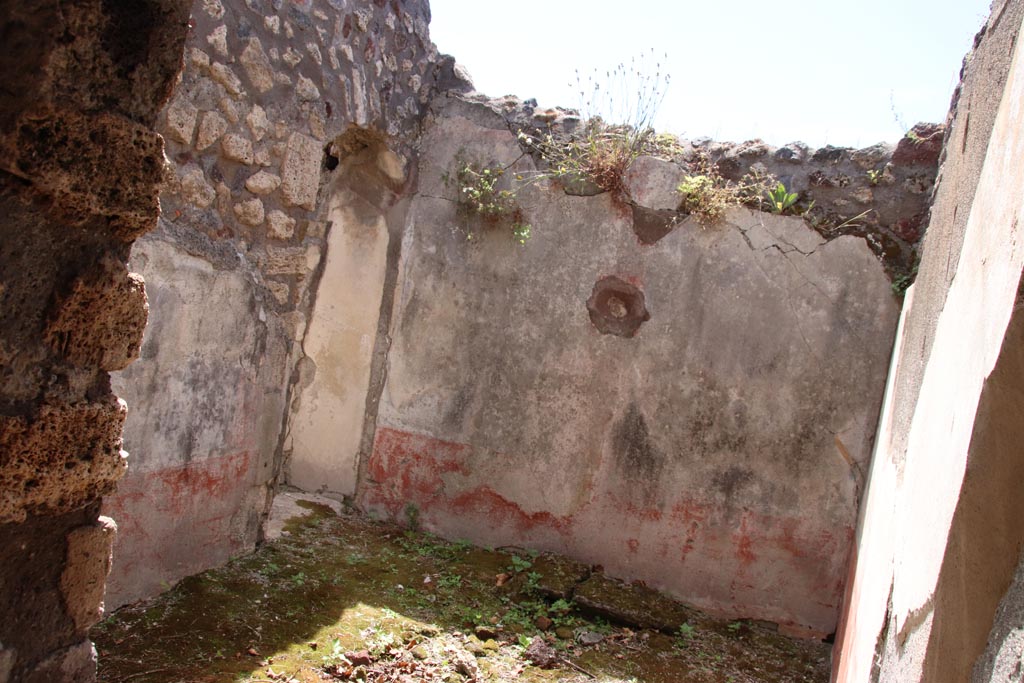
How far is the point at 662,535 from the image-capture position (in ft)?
14.1

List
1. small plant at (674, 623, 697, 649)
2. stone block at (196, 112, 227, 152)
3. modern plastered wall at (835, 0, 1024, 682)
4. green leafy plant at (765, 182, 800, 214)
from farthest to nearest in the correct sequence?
green leafy plant at (765, 182, 800, 214) < small plant at (674, 623, 697, 649) < stone block at (196, 112, 227, 152) < modern plastered wall at (835, 0, 1024, 682)

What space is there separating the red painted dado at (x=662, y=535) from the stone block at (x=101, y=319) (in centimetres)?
320

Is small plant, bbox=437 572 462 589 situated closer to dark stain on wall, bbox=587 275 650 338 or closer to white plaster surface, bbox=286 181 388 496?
white plaster surface, bbox=286 181 388 496

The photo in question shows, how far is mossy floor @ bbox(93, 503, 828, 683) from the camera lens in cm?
301

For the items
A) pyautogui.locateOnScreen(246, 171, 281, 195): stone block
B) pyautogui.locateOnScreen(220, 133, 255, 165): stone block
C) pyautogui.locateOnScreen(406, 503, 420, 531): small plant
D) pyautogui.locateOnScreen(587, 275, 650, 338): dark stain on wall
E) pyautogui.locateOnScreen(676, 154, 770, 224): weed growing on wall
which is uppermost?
pyautogui.locateOnScreen(676, 154, 770, 224): weed growing on wall

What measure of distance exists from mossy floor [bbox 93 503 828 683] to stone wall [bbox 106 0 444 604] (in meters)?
0.23

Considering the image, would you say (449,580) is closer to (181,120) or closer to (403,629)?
(403,629)

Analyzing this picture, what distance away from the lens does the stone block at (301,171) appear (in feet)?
12.2

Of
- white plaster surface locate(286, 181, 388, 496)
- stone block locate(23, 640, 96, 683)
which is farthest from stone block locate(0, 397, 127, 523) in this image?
white plaster surface locate(286, 181, 388, 496)

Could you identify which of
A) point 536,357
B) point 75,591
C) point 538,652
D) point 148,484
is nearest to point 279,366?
point 148,484

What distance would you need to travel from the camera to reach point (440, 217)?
4.82 meters

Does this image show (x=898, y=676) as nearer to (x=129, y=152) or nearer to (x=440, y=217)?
(x=129, y=152)

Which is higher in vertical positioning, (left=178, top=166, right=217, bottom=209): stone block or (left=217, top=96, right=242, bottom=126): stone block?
(left=217, top=96, right=242, bottom=126): stone block

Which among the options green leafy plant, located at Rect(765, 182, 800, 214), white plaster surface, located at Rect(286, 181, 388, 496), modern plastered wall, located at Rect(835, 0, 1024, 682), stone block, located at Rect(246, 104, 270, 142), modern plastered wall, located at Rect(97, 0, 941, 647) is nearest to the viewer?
modern plastered wall, located at Rect(835, 0, 1024, 682)
